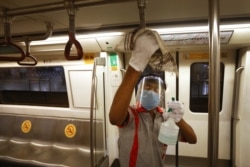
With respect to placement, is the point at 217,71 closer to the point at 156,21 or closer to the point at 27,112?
the point at 156,21

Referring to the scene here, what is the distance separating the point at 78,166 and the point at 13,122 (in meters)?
1.92

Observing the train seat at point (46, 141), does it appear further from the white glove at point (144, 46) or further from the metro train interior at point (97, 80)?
the white glove at point (144, 46)

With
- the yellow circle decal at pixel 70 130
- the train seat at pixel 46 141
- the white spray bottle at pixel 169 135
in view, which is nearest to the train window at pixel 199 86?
the train seat at pixel 46 141

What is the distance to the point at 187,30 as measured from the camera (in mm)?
1980

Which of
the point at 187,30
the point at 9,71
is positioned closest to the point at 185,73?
the point at 187,30

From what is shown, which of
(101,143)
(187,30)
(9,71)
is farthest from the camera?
(9,71)

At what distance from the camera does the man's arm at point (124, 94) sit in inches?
35.2

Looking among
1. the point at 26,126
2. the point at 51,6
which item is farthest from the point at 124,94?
the point at 26,126

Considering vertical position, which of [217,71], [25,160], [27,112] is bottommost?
[25,160]

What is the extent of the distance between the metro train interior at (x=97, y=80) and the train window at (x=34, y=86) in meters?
0.02

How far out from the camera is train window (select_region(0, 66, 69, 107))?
3.32m

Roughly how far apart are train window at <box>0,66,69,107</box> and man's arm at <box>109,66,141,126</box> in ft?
7.91

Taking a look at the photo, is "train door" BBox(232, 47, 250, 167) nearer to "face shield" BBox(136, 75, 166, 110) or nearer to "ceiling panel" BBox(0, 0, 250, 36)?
"ceiling panel" BBox(0, 0, 250, 36)

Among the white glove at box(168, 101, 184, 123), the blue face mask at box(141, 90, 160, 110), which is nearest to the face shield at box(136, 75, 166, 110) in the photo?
the blue face mask at box(141, 90, 160, 110)
